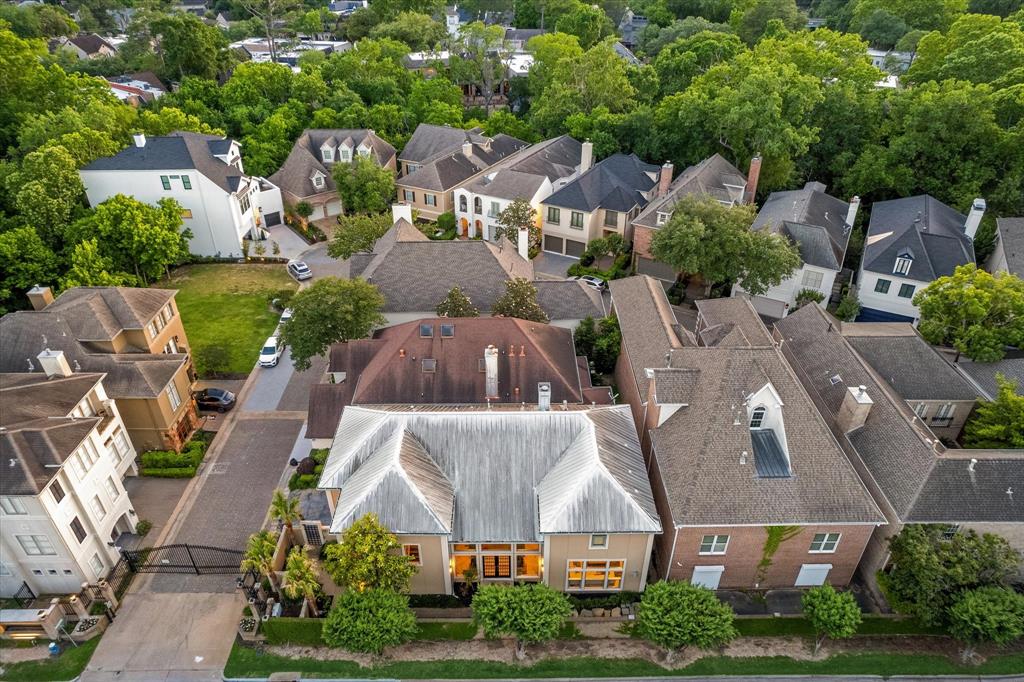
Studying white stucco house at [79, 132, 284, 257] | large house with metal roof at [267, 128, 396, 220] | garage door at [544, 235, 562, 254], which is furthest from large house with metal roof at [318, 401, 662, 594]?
large house with metal roof at [267, 128, 396, 220]

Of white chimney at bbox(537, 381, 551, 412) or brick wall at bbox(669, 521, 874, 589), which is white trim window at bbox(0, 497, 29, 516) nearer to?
white chimney at bbox(537, 381, 551, 412)

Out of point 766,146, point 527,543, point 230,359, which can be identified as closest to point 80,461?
point 230,359

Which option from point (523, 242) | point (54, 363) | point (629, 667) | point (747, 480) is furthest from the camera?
point (523, 242)

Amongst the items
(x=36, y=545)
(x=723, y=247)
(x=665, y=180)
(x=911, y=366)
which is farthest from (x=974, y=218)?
(x=36, y=545)

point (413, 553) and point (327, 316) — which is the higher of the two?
point (327, 316)

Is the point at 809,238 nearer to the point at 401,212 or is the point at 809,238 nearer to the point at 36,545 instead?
the point at 401,212

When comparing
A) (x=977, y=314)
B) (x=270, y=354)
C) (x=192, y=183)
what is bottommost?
(x=270, y=354)

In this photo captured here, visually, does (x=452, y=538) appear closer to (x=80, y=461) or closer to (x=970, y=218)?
(x=80, y=461)

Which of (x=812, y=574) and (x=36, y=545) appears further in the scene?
(x=812, y=574)
